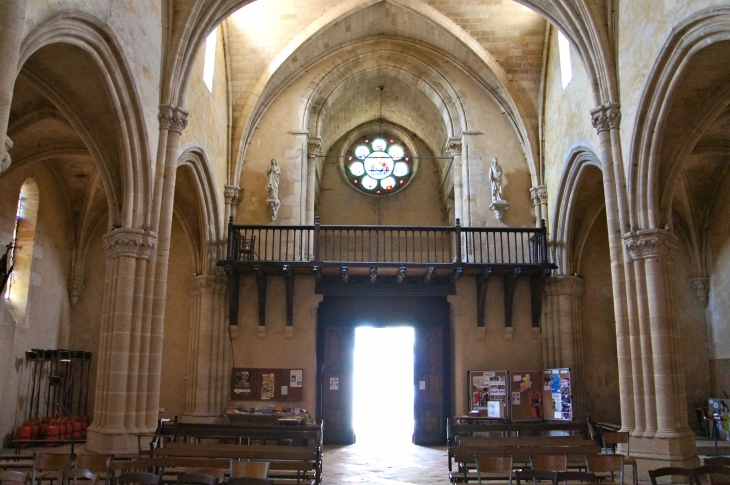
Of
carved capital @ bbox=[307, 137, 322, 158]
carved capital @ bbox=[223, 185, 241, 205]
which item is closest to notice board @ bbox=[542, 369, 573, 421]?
carved capital @ bbox=[307, 137, 322, 158]

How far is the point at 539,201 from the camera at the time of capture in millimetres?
18359

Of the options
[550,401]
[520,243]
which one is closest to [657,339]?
[550,401]

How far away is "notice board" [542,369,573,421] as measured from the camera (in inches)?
607

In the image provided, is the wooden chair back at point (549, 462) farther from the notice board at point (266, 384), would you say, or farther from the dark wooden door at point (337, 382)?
Answer: the dark wooden door at point (337, 382)

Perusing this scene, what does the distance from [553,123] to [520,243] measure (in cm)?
324

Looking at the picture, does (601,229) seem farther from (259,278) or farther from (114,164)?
(114,164)

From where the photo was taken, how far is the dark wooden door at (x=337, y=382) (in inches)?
706

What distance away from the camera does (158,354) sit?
12.3 meters

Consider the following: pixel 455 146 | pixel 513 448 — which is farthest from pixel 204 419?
pixel 455 146

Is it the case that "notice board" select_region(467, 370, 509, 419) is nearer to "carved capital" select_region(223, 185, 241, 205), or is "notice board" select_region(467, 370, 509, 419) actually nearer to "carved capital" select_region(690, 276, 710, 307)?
"carved capital" select_region(690, 276, 710, 307)

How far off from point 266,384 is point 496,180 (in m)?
8.09

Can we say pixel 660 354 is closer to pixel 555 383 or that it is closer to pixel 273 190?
pixel 555 383

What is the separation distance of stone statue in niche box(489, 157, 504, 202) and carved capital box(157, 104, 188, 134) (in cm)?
872

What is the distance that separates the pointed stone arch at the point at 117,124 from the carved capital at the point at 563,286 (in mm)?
10309
